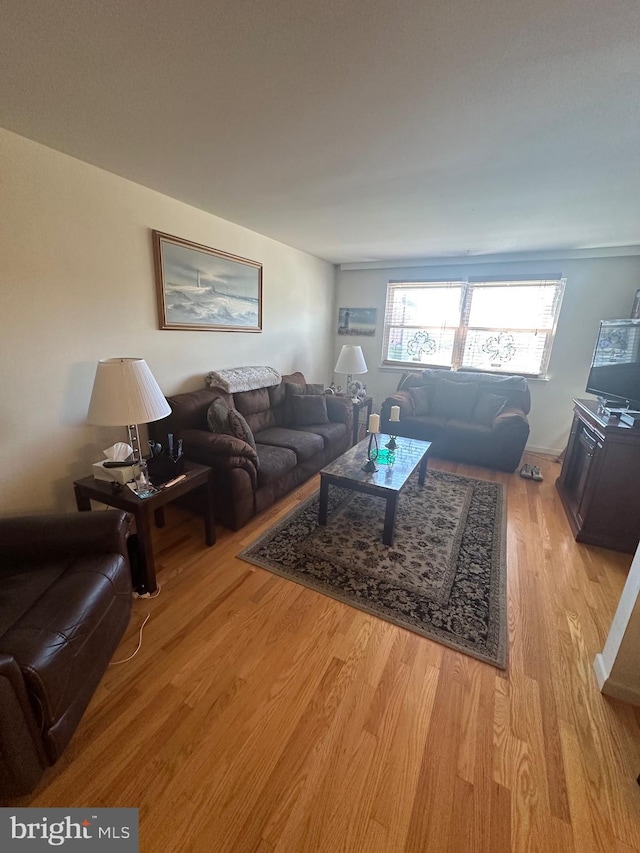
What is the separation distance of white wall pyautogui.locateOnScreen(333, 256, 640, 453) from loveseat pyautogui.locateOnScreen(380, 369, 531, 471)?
0.46 metres

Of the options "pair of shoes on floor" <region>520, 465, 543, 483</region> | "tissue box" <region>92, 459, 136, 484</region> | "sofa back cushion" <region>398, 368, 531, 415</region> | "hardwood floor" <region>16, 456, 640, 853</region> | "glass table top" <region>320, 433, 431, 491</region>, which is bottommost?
"hardwood floor" <region>16, 456, 640, 853</region>

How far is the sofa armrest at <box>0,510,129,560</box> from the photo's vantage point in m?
1.48

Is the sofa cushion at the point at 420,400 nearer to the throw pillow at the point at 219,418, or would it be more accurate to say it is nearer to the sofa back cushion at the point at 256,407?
the sofa back cushion at the point at 256,407

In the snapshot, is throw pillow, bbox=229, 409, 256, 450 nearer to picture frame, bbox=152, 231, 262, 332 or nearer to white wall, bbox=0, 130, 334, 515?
white wall, bbox=0, 130, 334, 515

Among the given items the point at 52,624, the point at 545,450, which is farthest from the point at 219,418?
the point at 545,450

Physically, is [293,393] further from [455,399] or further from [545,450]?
[545,450]

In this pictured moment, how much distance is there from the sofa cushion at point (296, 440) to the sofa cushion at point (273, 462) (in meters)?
0.08

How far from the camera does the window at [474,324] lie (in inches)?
163

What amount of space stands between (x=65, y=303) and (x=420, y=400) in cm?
363

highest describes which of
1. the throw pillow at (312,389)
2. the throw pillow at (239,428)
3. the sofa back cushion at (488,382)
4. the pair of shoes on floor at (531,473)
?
the sofa back cushion at (488,382)

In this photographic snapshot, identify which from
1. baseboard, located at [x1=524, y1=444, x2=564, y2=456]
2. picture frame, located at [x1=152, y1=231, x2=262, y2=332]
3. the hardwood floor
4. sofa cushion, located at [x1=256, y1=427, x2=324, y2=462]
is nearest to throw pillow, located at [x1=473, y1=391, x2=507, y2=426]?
baseboard, located at [x1=524, y1=444, x2=564, y2=456]

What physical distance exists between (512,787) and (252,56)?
2.70 m

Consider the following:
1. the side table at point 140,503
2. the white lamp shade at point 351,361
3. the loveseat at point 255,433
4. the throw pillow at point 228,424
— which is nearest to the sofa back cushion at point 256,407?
the loveseat at point 255,433

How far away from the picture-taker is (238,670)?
151 cm
